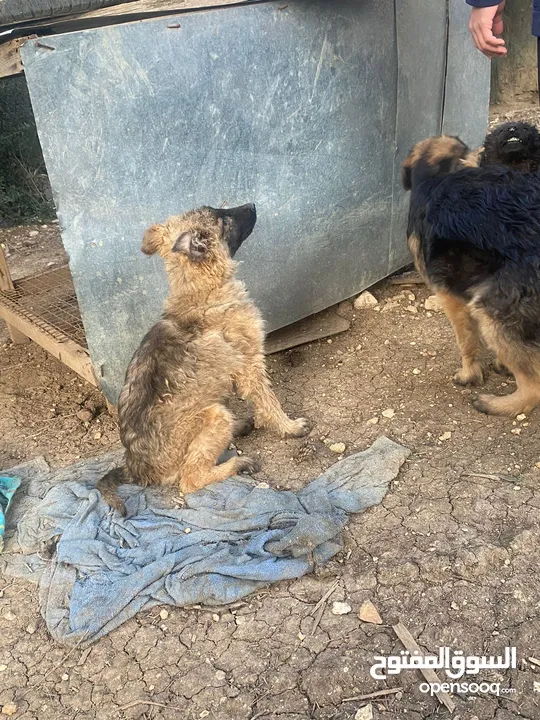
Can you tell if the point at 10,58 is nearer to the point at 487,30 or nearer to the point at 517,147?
the point at 487,30

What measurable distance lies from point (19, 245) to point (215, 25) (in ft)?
19.2

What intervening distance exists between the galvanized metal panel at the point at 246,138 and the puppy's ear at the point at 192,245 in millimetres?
523

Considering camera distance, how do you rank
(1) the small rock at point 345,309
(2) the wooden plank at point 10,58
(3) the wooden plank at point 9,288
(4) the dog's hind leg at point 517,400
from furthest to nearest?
(3) the wooden plank at point 9,288 < (1) the small rock at point 345,309 < (4) the dog's hind leg at point 517,400 < (2) the wooden plank at point 10,58

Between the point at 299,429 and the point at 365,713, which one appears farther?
the point at 299,429

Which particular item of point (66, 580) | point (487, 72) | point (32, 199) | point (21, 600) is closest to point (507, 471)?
point (66, 580)

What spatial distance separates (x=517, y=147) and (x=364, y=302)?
207cm

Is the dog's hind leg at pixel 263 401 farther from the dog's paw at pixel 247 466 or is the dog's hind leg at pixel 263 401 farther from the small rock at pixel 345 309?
the small rock at pixel 345 309

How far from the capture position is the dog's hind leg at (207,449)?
13.0 feet

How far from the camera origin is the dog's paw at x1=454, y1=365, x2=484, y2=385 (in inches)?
187

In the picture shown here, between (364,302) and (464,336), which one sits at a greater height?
(464,336)

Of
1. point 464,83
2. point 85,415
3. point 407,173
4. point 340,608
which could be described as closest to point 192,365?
→ point 85,415

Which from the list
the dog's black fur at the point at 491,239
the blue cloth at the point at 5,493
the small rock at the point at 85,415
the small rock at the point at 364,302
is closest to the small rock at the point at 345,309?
the small rock at the point at 364,302

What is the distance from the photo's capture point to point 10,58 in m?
3.78

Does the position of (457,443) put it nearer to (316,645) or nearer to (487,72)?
(316,645)
